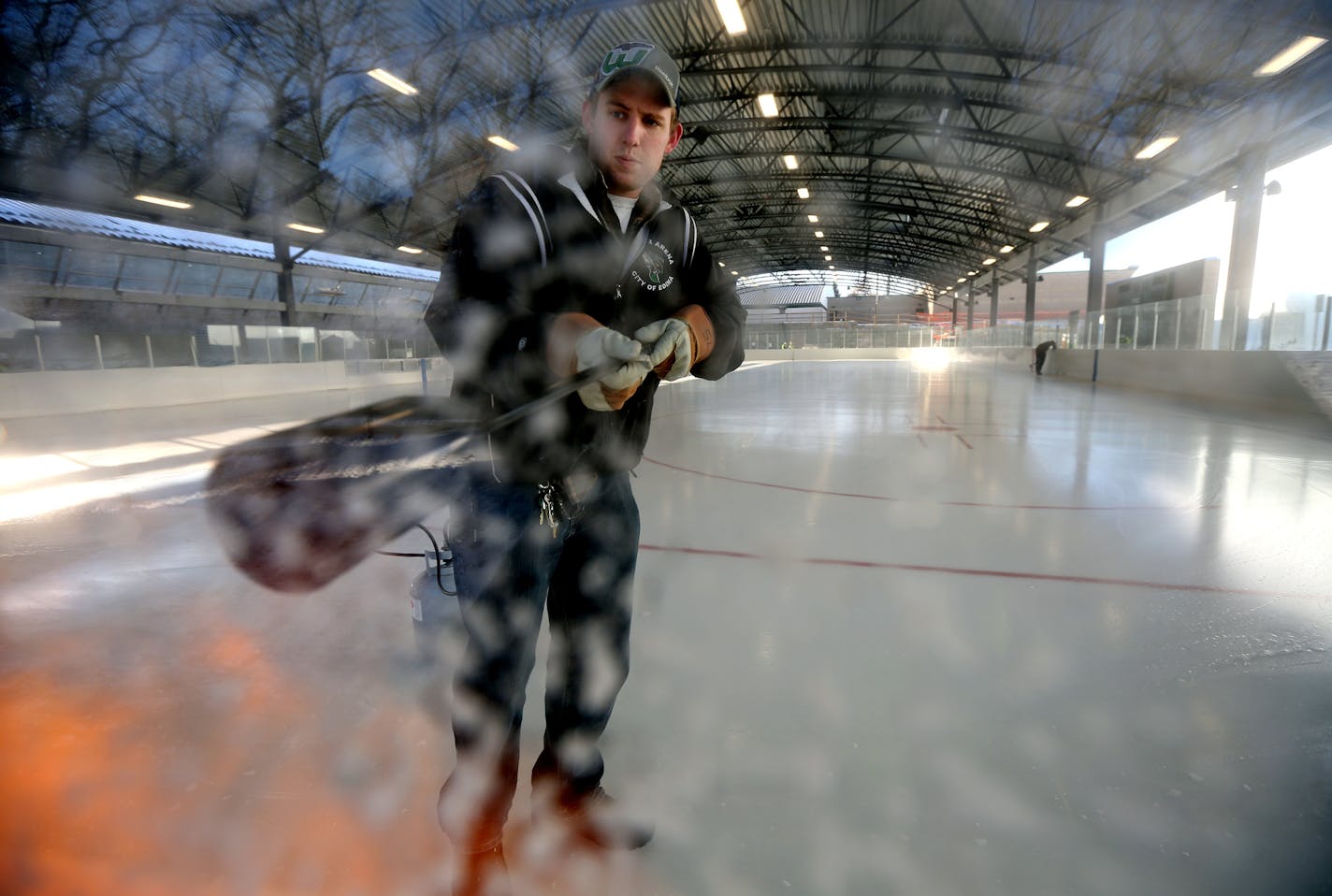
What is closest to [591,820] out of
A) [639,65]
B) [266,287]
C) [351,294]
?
[639,65]

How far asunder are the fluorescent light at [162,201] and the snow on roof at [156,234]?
2.57 metres

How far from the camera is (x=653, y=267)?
1122 millimetres

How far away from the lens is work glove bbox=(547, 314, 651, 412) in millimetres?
926

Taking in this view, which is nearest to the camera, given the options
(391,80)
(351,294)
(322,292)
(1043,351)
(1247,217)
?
(391,80)

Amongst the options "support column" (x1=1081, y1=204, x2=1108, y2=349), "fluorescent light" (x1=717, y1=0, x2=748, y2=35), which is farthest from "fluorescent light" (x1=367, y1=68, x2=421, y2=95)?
"support column" (x1=1081, y1=204, x2=1108, y2=349)

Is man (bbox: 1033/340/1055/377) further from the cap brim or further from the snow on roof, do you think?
the snow on roof

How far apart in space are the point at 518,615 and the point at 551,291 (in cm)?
57

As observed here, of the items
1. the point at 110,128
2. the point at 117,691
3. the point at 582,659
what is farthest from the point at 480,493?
the point at 110,128

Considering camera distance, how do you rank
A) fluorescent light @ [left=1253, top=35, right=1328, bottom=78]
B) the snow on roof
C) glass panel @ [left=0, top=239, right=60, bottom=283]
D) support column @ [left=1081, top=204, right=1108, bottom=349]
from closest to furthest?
1. fluorescent light @ [left=1253, top=35, right=1328, bottom=78]
2. the snow on roof
3. glass panel @ [left=0, top=239, right=60, bottom=283]
4. support column @ [left=1081, top=204, right=1108, bottom=349]

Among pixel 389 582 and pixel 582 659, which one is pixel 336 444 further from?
pixel 582 659

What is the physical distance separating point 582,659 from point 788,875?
58 cm

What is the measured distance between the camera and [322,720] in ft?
5.59

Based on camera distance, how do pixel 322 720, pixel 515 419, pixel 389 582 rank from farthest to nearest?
pixel 389 582
pixel 322 720
pixel 515 419

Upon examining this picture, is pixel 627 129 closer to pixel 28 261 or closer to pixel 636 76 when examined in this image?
pixel 636 76
